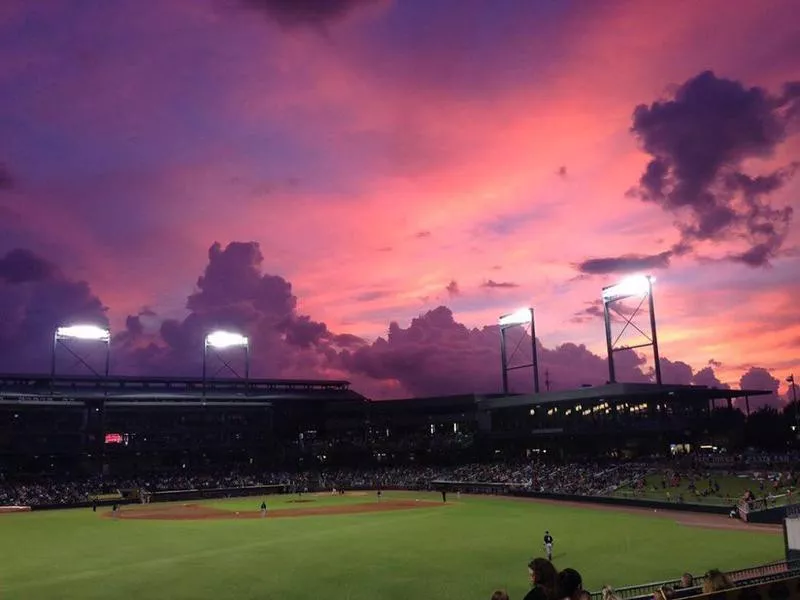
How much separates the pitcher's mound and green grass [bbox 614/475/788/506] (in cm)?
1885

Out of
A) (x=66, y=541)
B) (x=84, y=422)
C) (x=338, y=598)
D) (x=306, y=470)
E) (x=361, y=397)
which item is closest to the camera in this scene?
(x=338, y=598)

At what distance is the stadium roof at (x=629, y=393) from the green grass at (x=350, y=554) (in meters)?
25.0

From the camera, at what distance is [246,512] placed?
199ft

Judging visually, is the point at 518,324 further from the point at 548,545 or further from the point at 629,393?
the point at 548,545

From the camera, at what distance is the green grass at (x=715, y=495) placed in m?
47.4

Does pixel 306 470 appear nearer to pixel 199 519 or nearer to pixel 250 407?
pixel 250 407

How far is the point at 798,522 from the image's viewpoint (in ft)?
73.4

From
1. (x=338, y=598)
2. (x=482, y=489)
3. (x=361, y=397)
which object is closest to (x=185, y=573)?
(x=338, y=598)

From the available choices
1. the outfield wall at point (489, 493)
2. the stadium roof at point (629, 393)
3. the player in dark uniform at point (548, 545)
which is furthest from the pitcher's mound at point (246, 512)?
the player in dark uniform at point (548, 545)

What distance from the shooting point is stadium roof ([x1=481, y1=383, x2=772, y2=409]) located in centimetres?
7300

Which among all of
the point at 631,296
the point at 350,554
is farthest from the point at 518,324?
the point at 350,554

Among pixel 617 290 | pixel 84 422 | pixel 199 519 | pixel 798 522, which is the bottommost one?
pixel 199 519

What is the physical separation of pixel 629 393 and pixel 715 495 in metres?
23.2

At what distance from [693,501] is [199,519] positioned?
38.8 m
